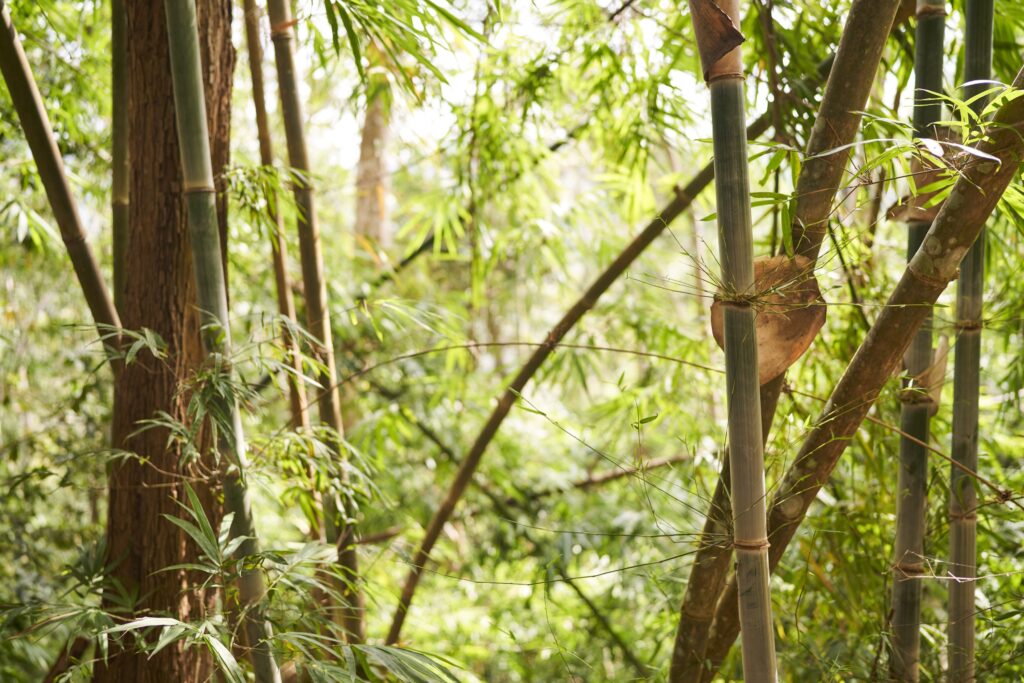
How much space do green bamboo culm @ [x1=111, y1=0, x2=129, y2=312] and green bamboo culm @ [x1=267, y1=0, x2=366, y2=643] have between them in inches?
8.2

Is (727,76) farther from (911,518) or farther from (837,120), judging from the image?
(911,518)

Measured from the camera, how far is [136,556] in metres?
1.07

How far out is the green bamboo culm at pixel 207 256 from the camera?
92cm

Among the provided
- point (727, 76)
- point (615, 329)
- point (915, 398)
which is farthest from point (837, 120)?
point (615, 329)

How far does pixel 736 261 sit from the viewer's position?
2.19 ft

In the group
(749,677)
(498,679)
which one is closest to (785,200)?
(749,677)

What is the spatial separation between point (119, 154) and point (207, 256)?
37 centimetres

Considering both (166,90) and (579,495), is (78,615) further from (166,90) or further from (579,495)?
(579,495)

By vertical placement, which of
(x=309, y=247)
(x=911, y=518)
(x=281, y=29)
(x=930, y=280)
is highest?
(x=281, y=29)

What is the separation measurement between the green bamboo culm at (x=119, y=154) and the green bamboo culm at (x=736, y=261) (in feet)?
2.75

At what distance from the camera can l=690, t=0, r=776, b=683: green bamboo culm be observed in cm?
66

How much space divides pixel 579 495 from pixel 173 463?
67.8 inches

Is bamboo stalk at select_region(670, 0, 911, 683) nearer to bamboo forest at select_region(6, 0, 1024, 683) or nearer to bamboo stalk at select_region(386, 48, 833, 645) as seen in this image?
bamboo forest at select_region(6, 0, 1024, 683)

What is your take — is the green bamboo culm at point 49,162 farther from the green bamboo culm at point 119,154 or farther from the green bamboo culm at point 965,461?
the green bamboo culm at point 965,461
